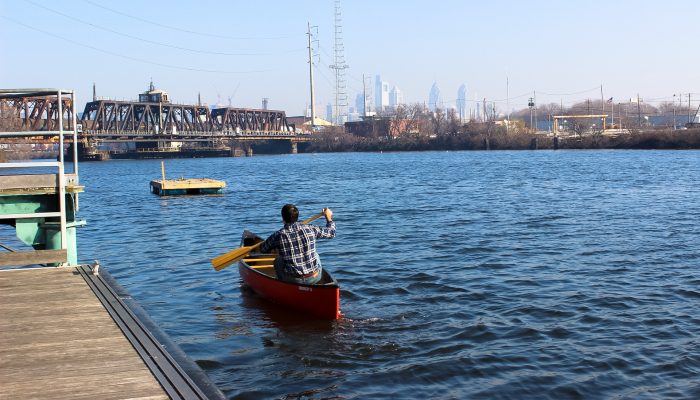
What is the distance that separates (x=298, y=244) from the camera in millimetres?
14070

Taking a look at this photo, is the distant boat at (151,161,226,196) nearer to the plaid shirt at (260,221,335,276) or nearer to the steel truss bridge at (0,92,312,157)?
the plaid shirt at (260,221,335,276)

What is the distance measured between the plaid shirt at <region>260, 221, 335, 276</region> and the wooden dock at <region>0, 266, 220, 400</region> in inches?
162

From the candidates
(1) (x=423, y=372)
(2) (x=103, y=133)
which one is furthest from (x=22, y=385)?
(2) (x=103, y=133)

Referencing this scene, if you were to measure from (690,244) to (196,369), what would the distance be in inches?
820

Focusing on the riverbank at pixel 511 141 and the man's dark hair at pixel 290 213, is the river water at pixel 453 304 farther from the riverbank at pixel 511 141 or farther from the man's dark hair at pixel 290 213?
the riverbank at pixel 511 141

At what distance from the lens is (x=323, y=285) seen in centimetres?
1405

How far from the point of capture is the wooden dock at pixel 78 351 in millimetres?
6336

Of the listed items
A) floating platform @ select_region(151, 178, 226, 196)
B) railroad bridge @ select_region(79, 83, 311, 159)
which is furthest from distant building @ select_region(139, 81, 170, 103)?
floating platform @ select_region(151, 178, 226, 196)

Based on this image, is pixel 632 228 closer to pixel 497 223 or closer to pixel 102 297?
pixel 497 223

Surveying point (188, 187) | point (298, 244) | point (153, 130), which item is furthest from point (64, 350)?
point (153, 130)

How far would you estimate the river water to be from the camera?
36.8 feet

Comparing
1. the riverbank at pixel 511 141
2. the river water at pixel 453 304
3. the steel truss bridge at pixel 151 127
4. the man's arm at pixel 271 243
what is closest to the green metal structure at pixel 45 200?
the river water at pixel 453 304

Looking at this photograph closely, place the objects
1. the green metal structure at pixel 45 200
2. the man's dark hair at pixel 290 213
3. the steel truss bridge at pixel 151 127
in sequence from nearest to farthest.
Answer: the green metal structure at pixel 45 200 < the man's dark hair at pixel 290 213 < the steel truss bridge at pixel 151 127

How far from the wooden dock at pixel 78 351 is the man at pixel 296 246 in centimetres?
411
